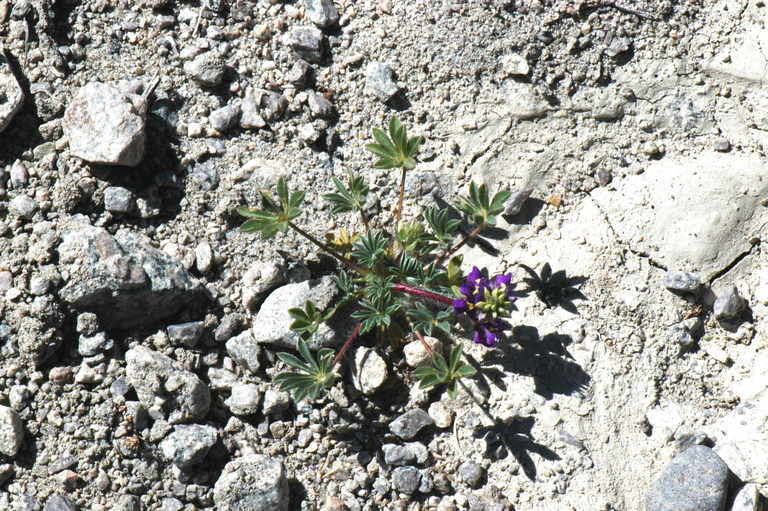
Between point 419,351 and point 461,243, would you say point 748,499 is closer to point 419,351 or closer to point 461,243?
point 419,351

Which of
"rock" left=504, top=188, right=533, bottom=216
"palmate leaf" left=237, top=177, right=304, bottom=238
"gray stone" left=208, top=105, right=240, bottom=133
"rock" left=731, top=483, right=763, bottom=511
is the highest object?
"gray stone" left=208, top=105, right=240, bottom=133

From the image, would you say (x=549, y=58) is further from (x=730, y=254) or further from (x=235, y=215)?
(x=235, y=215)

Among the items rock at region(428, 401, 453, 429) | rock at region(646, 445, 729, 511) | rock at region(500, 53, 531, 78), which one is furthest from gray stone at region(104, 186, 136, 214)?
rock at region(646, 445, 729, 511)

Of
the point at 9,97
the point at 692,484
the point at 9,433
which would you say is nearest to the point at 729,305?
the point at 692,484

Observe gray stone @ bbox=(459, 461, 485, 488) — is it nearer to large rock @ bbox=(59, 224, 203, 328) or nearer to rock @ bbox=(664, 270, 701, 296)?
rock @ bbox=(664, 270, 701, 296)

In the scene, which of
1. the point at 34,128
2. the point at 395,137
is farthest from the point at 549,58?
Answer: the point at 34,128

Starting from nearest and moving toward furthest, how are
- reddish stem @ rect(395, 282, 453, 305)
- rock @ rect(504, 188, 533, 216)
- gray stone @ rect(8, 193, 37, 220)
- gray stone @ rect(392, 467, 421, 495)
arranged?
gray stone @ rect(392, 467, 421, 495) < reddish stem @ rect(395, 282, 453, 305) < gray stone @ rect(8, 193, 37, 220) < rock @ rect(504, 188, 533, 216)
